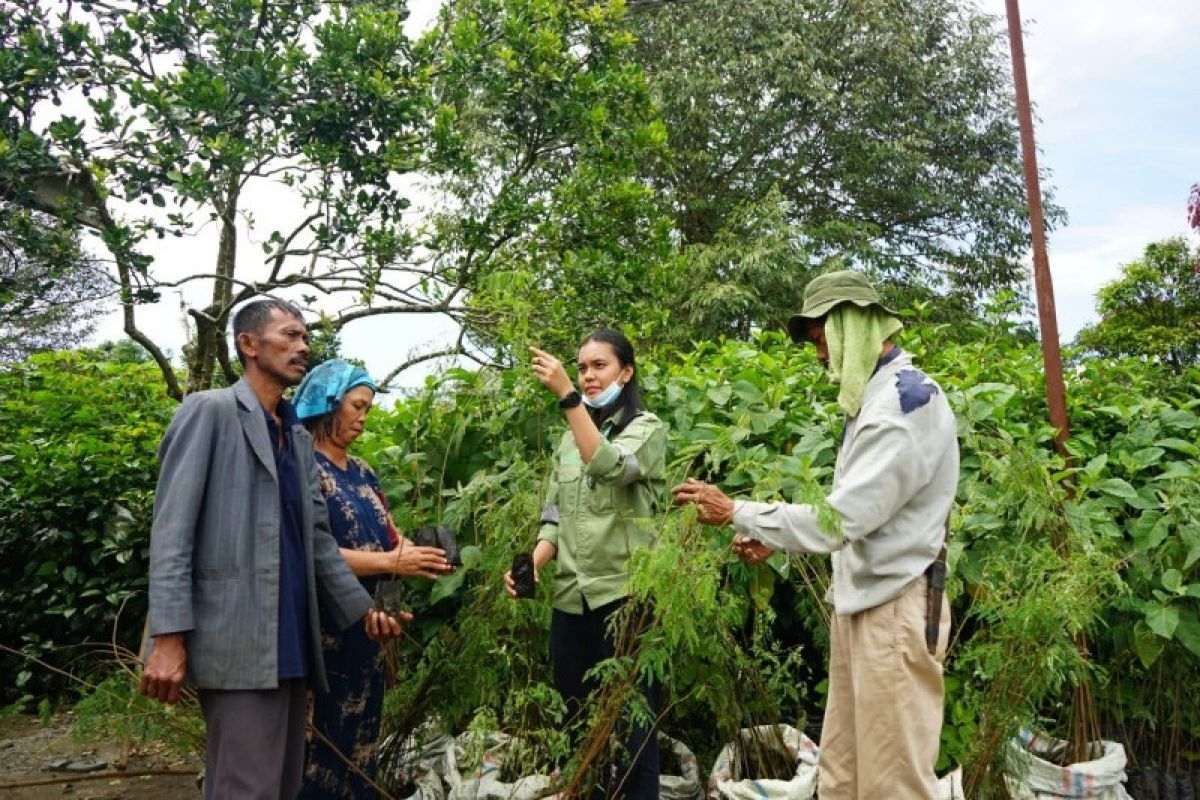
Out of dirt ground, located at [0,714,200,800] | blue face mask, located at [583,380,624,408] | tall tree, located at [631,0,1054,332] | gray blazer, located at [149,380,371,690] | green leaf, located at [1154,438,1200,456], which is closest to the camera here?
gray blazer, located at [149,380,371,690]

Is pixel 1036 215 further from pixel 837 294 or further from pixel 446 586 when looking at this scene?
pixel 446 586

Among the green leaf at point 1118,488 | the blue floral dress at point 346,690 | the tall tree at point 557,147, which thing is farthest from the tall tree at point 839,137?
the blue floral dress at point 346,690

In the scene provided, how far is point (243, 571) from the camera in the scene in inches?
97.0

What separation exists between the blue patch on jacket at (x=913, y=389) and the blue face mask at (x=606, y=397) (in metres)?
0.86

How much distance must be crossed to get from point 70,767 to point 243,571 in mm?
3031

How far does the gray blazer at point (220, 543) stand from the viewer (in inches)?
93.3

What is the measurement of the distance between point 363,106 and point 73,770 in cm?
316

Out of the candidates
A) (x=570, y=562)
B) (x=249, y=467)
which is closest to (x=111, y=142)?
(x=249, y=467)

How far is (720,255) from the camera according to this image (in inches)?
605

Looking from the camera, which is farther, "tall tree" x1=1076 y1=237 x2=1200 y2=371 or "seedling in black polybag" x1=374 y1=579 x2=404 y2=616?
"tall tree" x1=1076 y1=237 x2=1200 y2=371

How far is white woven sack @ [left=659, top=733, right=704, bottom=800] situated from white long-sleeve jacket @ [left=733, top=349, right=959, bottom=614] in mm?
1177

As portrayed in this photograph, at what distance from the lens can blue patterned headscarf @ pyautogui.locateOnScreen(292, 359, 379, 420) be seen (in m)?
3.07

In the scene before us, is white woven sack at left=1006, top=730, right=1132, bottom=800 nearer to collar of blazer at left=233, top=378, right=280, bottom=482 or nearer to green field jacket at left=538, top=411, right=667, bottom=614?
green field jacket at left=538, top=411, right=667, bottom=614

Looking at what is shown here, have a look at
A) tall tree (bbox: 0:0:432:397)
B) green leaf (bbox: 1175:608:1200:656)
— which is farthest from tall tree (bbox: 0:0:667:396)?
green leaf (bbox: 1175:608:1200:656)
